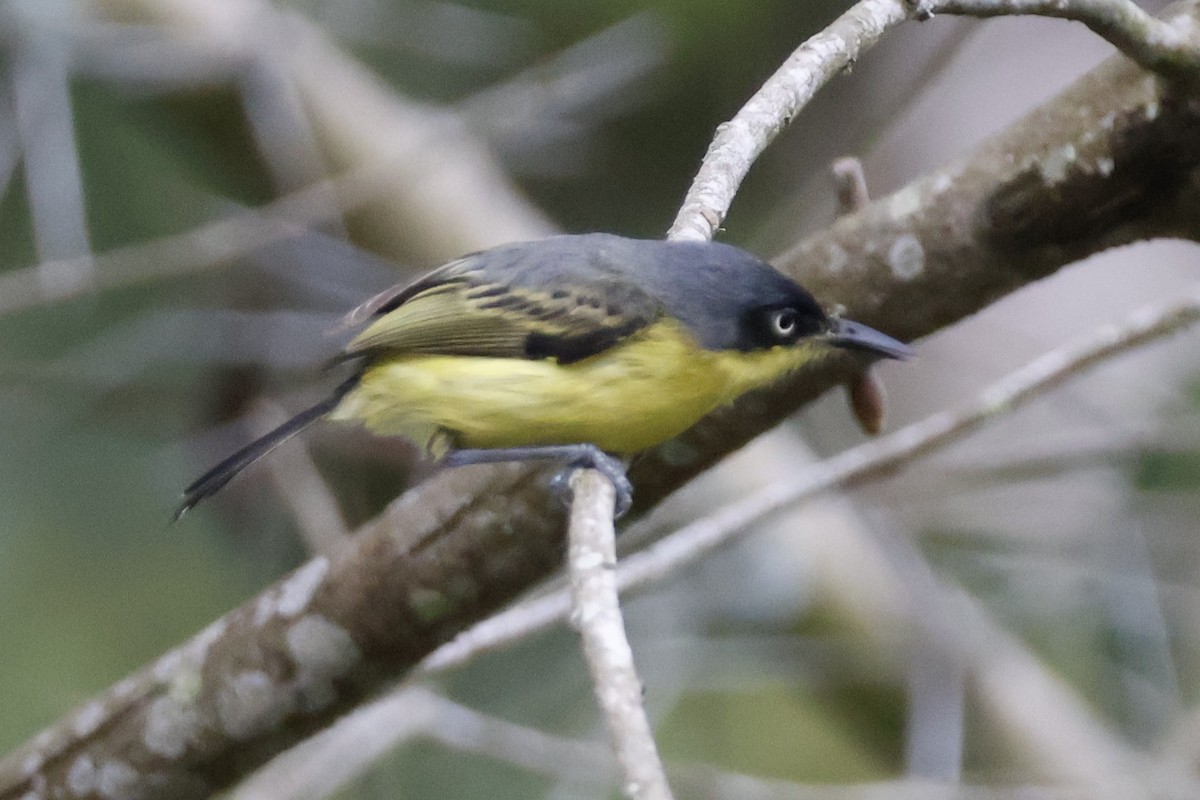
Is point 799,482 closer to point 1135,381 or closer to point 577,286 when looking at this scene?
point 577,286

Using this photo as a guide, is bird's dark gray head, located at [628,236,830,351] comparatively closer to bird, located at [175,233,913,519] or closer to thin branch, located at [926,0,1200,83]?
bird, located at [175,233,913,519]

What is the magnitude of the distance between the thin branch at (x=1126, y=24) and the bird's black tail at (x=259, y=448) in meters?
1.59

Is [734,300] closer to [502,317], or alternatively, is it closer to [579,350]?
[579,350]

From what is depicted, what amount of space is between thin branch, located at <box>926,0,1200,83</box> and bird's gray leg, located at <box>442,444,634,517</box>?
1066 mm

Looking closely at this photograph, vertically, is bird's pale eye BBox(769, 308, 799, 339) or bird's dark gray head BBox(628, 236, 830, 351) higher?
bird's dark gray head BBox(628, 236, 830, 351)

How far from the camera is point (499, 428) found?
2752 mm

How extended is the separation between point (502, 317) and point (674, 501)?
2.41 meters

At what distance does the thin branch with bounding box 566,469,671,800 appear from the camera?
4.24ft

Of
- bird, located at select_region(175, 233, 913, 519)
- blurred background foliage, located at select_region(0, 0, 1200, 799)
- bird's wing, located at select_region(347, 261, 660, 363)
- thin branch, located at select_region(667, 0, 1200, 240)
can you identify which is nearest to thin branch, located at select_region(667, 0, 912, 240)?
thin branch, located at select_region(667, 0, 1200, 240)

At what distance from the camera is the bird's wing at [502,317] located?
2.81m

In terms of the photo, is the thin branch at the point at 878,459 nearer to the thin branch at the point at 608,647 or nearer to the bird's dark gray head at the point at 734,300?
the bird's dark gray head at the point at 734,300

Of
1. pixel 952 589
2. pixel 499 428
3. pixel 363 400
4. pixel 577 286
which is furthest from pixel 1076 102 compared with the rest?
pixel 952 589

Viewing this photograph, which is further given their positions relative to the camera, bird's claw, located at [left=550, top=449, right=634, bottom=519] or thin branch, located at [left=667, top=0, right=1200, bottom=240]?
bird's claw, located at [left=550, top=449, right=634, bottom=519]

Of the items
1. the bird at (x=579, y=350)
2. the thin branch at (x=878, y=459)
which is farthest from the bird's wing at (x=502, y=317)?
the thin branch at (x=878, y=459)
